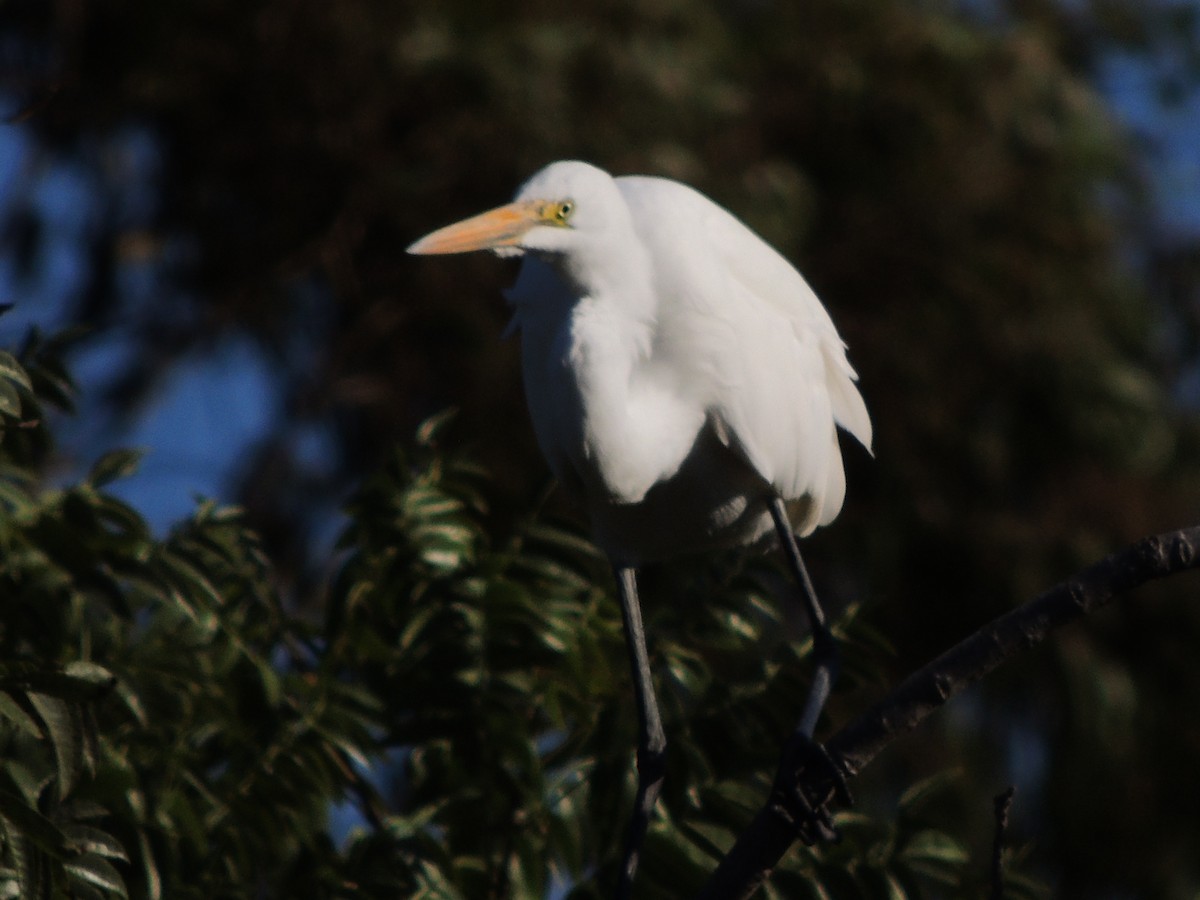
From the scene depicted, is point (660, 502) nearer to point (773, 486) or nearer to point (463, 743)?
point (773, 486)

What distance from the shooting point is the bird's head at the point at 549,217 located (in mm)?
2496

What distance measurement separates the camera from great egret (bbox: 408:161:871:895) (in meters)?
2.62

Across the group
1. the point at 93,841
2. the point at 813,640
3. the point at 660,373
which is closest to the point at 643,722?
the point at 813,640

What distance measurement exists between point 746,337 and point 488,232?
0.52 metres

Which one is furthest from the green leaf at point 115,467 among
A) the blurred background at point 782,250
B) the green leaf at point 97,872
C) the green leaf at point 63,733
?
the blurred background at point 782,250

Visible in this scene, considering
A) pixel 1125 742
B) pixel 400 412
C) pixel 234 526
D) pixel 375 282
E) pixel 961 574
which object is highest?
pixel 234 526

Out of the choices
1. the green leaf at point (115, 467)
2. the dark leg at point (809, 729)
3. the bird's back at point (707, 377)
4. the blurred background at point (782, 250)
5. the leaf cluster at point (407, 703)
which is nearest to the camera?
the dark leg at point (809, 729)

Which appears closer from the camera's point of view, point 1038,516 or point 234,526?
point 234,526

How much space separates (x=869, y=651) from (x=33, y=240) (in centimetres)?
517

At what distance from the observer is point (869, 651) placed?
2.91 metres

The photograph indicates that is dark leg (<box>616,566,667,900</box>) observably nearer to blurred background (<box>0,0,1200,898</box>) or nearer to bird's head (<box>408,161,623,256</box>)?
bird's head (<box>408,161,623,256</box>)

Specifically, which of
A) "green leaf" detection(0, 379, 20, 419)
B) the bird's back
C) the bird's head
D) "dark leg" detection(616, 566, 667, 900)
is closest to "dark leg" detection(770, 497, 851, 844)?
the bird's back

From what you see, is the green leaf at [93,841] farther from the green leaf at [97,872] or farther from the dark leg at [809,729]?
the dark leg at [809,729]

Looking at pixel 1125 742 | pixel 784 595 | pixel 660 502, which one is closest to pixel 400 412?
pixel 784 595
